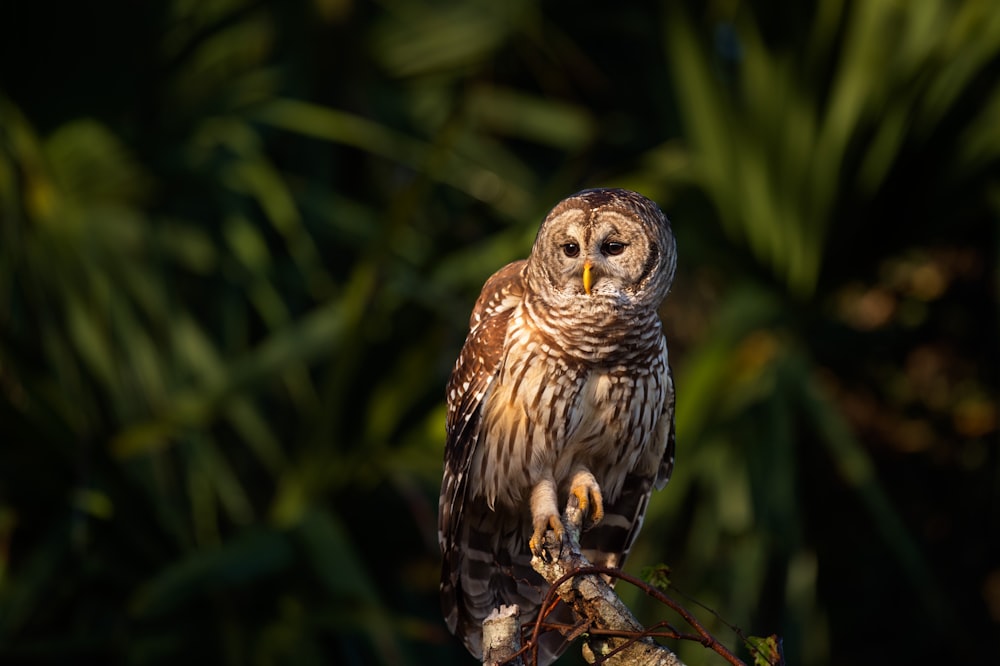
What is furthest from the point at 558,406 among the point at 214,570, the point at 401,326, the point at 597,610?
the point at 401,326

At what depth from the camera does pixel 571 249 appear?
3.10 metres

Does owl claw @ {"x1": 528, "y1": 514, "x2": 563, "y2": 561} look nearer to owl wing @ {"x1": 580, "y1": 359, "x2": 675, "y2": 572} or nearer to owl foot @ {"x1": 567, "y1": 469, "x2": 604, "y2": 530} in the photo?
owl foot @ {"x1": 567, "y1": 469, "x2": 604, "y2": 530}

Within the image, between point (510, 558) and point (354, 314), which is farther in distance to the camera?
point (354, 314)

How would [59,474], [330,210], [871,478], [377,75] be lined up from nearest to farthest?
[59,474] < [871,478] < [330,210] < [377,75]

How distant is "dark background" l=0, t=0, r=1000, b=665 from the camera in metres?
5.20

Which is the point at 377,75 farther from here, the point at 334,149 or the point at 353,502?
the point at 353,502

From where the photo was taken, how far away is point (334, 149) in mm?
7898

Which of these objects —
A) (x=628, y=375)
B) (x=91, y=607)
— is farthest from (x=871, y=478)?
(x=91, y=607)

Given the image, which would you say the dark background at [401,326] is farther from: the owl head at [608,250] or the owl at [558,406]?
the owl head at [608,250]

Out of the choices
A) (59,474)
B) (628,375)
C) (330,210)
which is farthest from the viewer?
(330,210)

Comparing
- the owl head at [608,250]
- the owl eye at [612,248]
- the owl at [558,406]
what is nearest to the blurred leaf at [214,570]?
the owl at [558,406]

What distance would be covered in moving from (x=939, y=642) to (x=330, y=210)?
148 inches

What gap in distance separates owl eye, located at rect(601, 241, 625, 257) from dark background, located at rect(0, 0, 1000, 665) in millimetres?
2083

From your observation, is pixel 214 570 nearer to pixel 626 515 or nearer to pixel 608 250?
pixel 626 515
